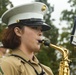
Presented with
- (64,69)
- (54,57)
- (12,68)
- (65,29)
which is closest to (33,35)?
(12,68)

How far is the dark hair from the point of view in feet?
12.9

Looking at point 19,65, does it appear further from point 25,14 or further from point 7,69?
point 25,14

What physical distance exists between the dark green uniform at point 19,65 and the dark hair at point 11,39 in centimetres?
7

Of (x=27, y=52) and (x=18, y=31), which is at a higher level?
(x=18, y=31)

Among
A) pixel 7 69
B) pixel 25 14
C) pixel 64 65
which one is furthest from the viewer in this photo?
pixel 64 65

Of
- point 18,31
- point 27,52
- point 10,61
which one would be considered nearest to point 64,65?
point 27,52

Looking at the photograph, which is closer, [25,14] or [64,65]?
[25,14]

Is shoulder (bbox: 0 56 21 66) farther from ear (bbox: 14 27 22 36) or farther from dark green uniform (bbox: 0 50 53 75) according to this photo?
ear (bbox: 14 27 22 36)

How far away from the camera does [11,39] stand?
3951 millimetres

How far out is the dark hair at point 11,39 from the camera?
3.94 meters

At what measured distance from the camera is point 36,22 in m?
4.04

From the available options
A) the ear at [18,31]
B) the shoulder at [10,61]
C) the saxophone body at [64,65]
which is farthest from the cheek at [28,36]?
the saxophone body at [64,65]

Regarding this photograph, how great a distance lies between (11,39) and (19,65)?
0.33m

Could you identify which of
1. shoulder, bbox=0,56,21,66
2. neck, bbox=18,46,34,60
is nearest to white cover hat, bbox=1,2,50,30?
neck, bbox=18,46,34,60
